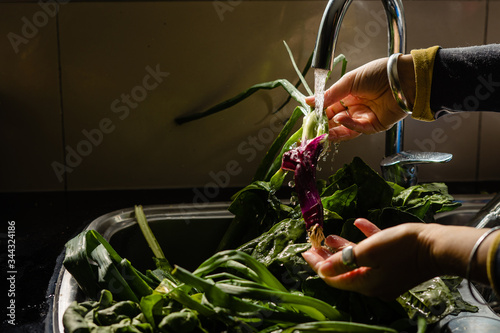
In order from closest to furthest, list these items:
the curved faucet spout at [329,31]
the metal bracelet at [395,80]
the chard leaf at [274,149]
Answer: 1. the curved faucet spout at [329,31]
2. the metal bracelet at [395,80]
3. the chard leaf at [274,149]

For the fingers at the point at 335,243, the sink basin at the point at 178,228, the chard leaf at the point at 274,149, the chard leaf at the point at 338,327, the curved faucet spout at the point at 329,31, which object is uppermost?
the curved faucet spout at the point at 329,31

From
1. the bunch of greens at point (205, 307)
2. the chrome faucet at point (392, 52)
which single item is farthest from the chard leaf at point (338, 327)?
the chrome faucet at point (392, 52)

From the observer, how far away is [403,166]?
3.23 feet

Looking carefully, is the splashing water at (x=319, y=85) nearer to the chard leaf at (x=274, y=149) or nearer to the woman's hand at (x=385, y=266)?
the chard leaf at (x=274, y=149)

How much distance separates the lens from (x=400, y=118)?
1011 mm

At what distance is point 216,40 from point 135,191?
1.47 ft

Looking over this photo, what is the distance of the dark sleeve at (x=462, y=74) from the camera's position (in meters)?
0.90

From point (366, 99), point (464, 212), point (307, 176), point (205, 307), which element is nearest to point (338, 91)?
point (366, 99)

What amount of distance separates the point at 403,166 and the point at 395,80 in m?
0.18

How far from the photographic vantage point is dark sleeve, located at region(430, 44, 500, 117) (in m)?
0.90

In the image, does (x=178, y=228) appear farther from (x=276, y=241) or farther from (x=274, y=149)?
(x=276, y=241)

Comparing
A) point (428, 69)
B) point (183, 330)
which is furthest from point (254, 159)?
point (183, 330)

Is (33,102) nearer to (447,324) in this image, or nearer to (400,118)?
(400,118)

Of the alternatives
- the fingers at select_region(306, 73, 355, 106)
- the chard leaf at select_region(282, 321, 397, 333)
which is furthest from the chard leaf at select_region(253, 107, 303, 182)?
the chard leaf at select_region(282, 321, 397, 333)
